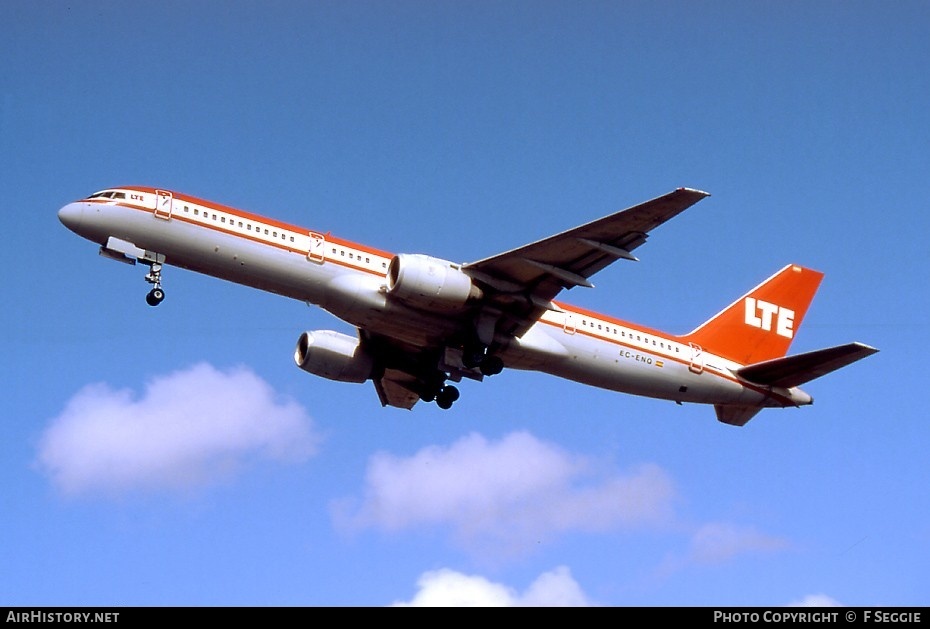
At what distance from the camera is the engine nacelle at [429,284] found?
36312mm

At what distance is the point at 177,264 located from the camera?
36844mm

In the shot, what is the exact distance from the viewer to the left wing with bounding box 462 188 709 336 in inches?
1371

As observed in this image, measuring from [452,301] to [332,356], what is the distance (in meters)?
7.92

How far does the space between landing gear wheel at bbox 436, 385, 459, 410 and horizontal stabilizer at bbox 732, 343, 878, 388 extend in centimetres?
1099

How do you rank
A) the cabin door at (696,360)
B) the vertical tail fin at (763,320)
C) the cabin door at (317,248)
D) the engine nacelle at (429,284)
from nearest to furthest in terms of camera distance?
the engine nacelle at (429,284)
the cabin door at (317,248)
the cabin door at (696,360)
the vertical tail fin at (763,320)

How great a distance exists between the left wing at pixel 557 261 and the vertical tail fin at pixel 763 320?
8.21 meters

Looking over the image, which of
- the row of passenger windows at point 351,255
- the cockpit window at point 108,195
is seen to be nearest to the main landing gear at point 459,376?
the row of passenger windows at point 351,255

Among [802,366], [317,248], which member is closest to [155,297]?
[317,248]

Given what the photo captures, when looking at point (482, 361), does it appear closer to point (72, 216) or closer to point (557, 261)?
point (557, 261)

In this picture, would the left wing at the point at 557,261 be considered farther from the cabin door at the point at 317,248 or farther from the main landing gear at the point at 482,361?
the cabin door at the point at 317,248

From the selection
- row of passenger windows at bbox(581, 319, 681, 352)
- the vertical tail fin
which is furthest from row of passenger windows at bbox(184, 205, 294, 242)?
the vertical tail fin
